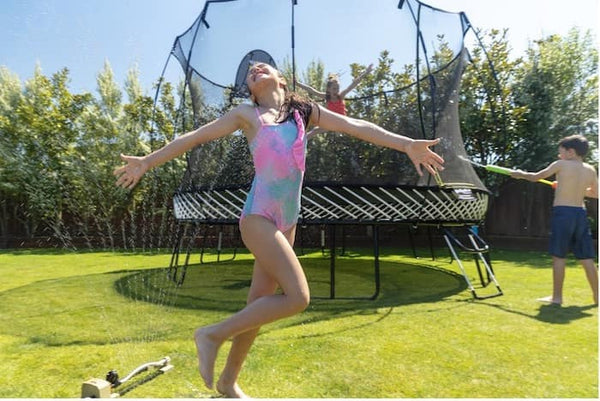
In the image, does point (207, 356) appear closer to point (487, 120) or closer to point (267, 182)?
point (267, 182)

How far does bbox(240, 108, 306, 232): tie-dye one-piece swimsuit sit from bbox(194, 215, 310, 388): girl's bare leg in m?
0.06

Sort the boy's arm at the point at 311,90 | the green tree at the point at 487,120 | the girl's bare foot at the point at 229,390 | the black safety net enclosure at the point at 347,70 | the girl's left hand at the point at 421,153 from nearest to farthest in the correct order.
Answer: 1. the girl's left hand at the point at 421,153
2. the girl's bare foot at the point at 229,390
3. the boy's arm at the point at 311,90
4. the black safety net enclosure at the point at 347,70
5. the green tree at the point at 487,120

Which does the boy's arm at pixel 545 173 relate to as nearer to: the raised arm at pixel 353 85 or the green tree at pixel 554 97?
the raised arm at pixel 353 85

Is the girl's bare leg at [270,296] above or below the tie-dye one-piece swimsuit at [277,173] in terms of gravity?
below

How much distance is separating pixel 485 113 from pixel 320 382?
10.8m

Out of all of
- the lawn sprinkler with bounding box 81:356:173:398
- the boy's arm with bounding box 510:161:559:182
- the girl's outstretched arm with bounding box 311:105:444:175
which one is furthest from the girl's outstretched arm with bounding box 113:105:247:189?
the boy's arm with bounding box 510:161:559:182

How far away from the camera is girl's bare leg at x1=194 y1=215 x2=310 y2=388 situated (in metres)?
1.95

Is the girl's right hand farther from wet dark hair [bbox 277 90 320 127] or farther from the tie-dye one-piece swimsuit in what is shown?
wet dark hair [bbox 277 90 320 127]

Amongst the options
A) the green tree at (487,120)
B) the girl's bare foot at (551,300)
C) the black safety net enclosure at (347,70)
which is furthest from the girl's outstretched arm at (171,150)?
the green tree at (487,120)

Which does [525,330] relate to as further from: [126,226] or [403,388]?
[126,226]

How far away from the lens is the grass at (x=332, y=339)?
251 centimetres

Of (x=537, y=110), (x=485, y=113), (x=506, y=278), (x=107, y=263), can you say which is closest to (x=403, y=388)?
(x=506, y=278)

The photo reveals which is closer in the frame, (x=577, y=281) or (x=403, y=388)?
(x=403, y=388)

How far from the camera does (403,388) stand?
8.05 ft
